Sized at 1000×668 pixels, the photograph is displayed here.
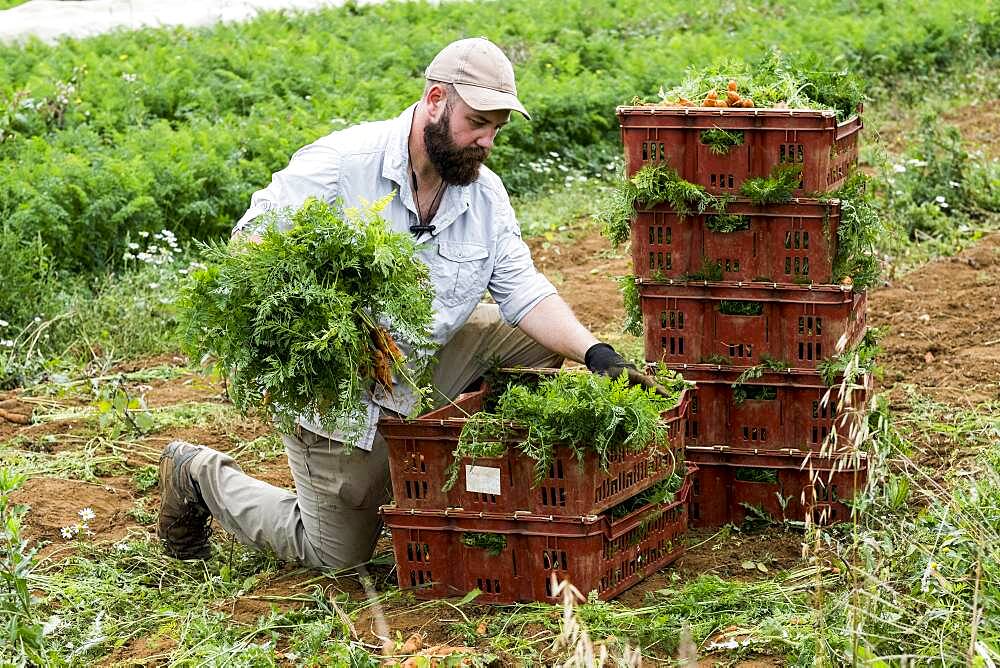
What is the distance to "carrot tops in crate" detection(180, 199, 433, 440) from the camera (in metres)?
3.70

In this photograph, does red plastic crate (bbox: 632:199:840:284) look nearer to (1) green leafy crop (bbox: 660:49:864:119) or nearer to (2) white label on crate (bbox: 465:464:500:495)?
(1) green leafy crop (bbox: 660:49:864:119)

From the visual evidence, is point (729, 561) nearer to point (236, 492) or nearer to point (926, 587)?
point (926, 587)

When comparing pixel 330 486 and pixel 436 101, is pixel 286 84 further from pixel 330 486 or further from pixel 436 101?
pixel 330 486

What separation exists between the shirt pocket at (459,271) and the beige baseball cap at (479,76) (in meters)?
0.53

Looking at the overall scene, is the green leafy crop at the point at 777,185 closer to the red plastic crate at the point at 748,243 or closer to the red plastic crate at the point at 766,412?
the red plastic crate at the point at 748,243

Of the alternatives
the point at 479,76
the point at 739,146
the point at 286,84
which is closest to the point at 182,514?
the point at 479,76

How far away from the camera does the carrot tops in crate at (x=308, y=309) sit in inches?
146

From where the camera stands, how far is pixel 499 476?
403cm

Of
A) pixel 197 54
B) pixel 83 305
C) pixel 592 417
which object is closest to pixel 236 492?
pixel 592 417

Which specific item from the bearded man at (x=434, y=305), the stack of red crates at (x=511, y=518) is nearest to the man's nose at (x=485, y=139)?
the bearded man at (x=434, y=305)

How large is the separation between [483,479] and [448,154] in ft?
3.63

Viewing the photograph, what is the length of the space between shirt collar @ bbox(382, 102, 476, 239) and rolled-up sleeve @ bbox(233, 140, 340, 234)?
177 mm

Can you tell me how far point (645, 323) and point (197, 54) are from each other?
8.76 metres

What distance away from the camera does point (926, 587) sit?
3.29 m
